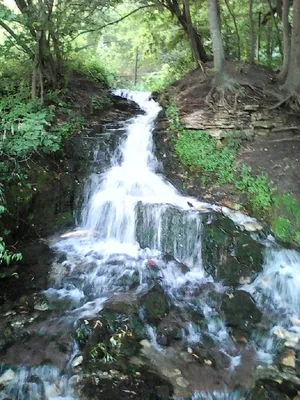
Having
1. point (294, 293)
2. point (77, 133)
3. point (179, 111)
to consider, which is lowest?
point (294, 293)

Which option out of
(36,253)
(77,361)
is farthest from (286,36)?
(77,361)

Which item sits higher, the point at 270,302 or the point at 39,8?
the point at 39,8

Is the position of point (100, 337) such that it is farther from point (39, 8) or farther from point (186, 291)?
point (39, 8)

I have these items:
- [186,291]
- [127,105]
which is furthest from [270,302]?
[127,105]

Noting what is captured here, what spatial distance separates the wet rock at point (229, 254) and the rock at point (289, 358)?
141 cm

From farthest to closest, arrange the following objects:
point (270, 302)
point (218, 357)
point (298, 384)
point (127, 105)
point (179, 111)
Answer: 1. point (127, 105)
2. point (179, 111)
3. point (270, 302)
4. point (218, 357)
5. point (298, 384)

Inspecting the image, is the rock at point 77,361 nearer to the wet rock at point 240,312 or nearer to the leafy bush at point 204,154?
the wet rock at point 240,312

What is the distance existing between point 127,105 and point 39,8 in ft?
15.1

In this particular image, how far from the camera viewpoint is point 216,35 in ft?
29.4

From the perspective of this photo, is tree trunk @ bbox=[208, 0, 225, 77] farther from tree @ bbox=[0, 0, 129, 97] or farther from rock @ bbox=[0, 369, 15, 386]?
rock @ bbox=[0, 369, 15, 386]

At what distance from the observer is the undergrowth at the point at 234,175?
6648 millimetres

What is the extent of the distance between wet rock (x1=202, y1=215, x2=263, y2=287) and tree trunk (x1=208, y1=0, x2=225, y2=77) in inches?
181

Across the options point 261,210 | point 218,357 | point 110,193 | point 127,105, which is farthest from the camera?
point 127,105

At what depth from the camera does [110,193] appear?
764 centimetres
